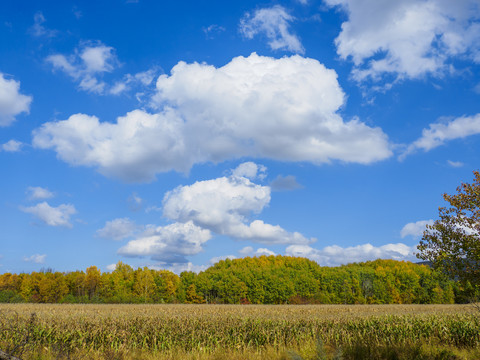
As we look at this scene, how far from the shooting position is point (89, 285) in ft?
368

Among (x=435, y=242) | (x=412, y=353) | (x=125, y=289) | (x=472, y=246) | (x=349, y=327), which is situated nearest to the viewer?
(x=412, y=353)

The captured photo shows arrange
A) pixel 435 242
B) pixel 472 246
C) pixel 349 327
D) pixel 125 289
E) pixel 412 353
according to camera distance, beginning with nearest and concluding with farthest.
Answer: pixel 412 353, pixel 472 246, pixel 435 242, pixel 349 327, pixel 125 289

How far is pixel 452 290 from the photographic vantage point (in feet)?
371

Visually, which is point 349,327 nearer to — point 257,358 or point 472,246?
point 472,246

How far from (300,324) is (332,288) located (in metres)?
90.5

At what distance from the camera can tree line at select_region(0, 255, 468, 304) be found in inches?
3991

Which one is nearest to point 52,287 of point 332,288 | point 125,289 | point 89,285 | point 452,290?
point 89,285

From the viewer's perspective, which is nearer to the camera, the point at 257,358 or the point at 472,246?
the point at 257,358

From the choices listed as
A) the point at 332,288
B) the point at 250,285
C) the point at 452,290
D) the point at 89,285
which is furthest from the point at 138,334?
the point at 452,290

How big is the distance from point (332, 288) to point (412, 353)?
9973 centimetres

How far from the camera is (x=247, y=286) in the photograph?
4080 inches

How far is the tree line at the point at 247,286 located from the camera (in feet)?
333

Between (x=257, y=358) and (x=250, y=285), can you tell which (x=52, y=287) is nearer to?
(x=250, y=285)

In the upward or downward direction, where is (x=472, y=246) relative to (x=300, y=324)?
upward
